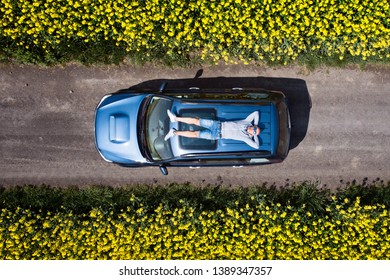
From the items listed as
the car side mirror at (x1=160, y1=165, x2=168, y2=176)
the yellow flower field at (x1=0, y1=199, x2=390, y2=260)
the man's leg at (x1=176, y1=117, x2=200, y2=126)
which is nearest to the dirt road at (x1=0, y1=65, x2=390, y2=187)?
the car side mirror at (x1=160, y1=165, x2=168, y2=176)

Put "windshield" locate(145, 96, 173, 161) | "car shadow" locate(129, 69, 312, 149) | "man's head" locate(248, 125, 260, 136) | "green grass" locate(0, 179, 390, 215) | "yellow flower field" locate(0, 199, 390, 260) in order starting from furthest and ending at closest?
1. "car shadow" locate(129, 69, 312, 149)
2. "green grass" locate(0, 179, 390, 215)
3. "yellow flower field" locate(0, 199, 390, 260)
4. "windshield" locate(145, 96, 173, 161)
5. "man's head" locate(248, 125, 260, 136)

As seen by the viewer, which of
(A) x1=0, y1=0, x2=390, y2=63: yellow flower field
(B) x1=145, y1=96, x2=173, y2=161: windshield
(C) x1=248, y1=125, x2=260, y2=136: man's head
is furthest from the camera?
(B) x1=145, y1=96, x2=173, y2=161: windshield

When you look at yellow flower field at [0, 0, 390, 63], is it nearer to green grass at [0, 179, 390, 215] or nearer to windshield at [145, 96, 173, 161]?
windshield at [145, 96, 173, 161]

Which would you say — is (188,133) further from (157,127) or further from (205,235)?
(205,235)

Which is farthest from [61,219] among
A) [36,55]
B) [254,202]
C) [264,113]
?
[264,113]

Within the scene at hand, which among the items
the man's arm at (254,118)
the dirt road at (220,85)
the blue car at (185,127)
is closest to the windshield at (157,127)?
the blue car at (185,127)

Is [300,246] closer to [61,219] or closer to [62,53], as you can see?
[61,219]
